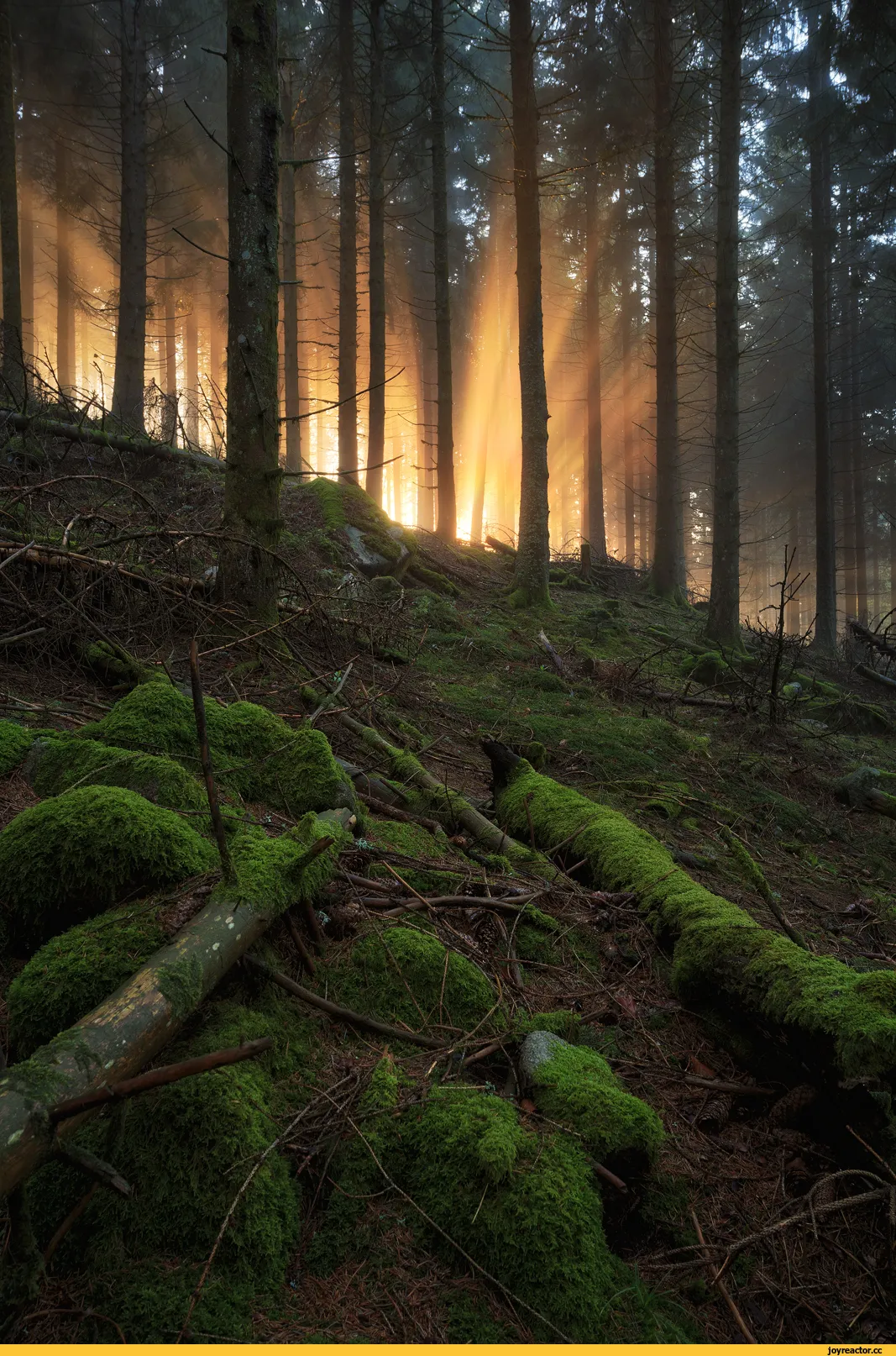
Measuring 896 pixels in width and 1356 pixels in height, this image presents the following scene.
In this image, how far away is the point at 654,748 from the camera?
664 centimetres

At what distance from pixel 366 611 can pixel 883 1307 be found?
6477mm

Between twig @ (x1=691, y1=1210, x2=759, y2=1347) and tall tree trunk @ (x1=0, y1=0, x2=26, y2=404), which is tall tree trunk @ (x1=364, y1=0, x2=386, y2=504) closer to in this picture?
tall tree trunk @ (x1=0, y1=0, x2=26, y2=404)

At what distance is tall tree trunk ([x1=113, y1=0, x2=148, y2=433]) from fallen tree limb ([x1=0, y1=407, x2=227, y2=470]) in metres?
3.79

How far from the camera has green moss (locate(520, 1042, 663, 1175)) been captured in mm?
2057

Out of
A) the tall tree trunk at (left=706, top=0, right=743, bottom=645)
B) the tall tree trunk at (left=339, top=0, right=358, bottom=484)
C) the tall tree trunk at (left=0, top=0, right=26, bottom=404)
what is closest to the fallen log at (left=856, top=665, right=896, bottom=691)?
the tall tree trunk at (left=706, top=0, right=743, bottom=645)

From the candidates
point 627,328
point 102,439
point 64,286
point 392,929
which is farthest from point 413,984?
point 64,286

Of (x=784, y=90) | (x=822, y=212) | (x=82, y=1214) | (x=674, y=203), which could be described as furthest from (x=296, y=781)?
(x=784, y=90)

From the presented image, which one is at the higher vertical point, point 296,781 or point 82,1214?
point 296,781

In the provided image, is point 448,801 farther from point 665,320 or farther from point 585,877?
point 665,320

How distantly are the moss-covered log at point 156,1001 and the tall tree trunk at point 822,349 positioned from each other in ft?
59.4

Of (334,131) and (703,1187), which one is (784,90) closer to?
(334,131)

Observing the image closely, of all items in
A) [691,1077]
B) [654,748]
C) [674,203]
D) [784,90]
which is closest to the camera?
[691,1077]

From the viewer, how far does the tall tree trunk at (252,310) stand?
548cm

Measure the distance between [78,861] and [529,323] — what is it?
1169cm
